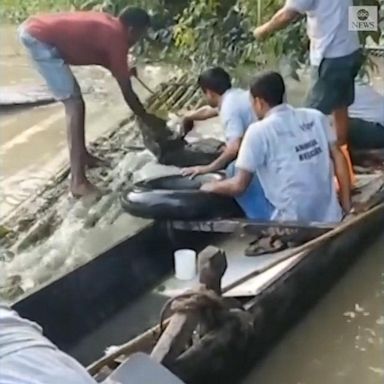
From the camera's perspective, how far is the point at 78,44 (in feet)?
14.4

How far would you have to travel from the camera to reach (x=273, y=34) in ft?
15.9

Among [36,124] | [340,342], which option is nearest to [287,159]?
[340,342]

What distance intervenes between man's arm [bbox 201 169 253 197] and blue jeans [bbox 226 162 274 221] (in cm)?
7

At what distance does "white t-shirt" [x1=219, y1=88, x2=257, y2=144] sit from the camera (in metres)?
4.01

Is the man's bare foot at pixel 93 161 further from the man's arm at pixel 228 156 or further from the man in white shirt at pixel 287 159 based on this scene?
the man in white shirt at pixel 287 159

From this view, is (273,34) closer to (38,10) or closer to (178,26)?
(178,26)

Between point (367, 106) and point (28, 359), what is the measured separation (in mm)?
3504

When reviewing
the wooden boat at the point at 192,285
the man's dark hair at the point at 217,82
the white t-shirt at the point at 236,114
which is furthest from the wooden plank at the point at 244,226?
the man's dark hair at the point at 217,82

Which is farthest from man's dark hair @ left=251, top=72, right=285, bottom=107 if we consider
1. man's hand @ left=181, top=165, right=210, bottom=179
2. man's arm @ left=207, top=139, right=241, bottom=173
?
man's hand @ left=181, top=165, right=210, bottom=179

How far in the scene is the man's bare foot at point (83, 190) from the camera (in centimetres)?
448

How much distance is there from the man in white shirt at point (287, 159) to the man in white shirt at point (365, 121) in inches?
38.0

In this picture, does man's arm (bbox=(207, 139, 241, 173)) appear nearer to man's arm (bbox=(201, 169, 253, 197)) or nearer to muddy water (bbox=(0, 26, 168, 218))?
man's arm (bbox=(201, 169, 253, 197))

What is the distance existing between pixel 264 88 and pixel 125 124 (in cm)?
169

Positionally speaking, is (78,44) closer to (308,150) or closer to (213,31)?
(213,31)
